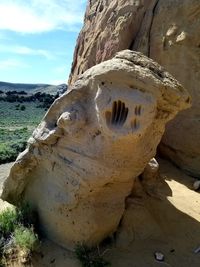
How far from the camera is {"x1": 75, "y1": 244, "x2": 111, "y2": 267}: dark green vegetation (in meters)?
5.14

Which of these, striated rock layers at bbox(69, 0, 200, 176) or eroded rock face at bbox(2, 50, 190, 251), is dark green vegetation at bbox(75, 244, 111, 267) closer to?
eroded rock face at bbox(2, 50, 190, 251)

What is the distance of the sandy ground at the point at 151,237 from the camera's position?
539 cm

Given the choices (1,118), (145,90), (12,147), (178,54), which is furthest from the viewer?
(1,118)

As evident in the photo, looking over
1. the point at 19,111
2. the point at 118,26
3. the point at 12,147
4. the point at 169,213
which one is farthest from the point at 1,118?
the point at 169,213

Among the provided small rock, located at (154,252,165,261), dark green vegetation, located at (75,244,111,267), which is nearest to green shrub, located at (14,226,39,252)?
dark green vegetation, located at (75,244,111,267)

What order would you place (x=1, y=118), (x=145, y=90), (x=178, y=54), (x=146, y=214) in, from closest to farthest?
(x=145, y=90)
(x=146, y=214)
(x=178, y=54)
(x=1, y=118)

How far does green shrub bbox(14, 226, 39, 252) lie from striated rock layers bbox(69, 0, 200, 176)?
3.78m

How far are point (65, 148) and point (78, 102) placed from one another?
1.81ft

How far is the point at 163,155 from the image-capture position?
29.0 feet

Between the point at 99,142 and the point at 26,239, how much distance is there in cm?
145

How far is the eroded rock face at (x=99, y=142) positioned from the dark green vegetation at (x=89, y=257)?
4.2 inches

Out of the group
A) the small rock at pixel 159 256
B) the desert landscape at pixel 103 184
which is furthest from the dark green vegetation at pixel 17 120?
the small rock at pixel 159 256

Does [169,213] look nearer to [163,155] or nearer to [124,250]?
[124,250]

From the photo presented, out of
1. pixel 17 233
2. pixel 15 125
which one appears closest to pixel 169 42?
pixel 17 233
